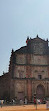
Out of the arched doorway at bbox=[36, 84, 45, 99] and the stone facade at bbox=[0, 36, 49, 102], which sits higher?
the stone facade at bbox=[0, 36, 49, 102]

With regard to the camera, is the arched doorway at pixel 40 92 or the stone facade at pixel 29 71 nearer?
the stone facade at pixel 29 71

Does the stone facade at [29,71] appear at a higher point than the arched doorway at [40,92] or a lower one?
higher

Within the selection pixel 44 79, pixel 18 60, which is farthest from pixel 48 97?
pixel 18 60

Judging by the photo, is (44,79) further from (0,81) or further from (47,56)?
(0,81)

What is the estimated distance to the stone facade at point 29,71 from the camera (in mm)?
43719

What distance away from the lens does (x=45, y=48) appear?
48000mm

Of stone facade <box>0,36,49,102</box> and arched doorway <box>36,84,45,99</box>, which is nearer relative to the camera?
stone facade <box>0,36,49,102</box>

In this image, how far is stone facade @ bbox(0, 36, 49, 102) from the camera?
43.7 meters

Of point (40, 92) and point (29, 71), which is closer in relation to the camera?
point (40, 92)

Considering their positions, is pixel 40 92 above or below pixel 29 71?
below

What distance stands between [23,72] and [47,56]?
740cm

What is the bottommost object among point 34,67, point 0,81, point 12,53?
point 0,81

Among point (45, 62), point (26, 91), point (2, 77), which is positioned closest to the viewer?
point (26, 91)

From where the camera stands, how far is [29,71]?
45.3 m
